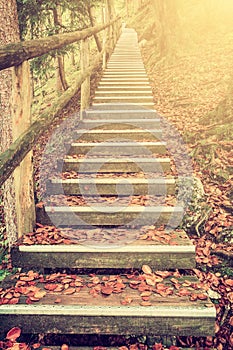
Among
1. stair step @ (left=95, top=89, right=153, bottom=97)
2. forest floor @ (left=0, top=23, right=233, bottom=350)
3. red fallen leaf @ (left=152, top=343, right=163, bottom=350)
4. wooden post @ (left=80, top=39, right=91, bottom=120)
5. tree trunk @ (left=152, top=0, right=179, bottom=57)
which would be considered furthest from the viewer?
tree trunk @ (left=152, top=0, right=179, bottom=57)

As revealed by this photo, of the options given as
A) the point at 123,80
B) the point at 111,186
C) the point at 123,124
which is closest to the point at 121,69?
the point at 123,80

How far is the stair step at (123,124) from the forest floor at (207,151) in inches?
28.0

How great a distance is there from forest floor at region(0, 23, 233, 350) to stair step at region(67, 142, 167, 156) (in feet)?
2.33

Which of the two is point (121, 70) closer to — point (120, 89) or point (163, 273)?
point (120, 89)

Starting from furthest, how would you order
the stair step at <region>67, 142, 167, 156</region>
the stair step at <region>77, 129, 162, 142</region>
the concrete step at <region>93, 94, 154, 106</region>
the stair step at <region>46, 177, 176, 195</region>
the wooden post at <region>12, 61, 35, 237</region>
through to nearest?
1. the concrete step at <region>93, 94, 154, 106</region>
2. the stair step at <region>77, 129, 162, 142</region>
3. the stair step at <region>67, 142, 167, 156</region>
4. the stair step at <region>46, 177, 176, 195</region>
5. the wooden post at <region>12, 61, 35, 237</region>

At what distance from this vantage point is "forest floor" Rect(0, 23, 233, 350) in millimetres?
3345

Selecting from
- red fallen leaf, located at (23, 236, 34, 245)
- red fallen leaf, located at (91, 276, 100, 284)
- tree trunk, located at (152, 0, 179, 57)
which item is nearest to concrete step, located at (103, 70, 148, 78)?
tree trunk, located at (152, 0, 179, 57)

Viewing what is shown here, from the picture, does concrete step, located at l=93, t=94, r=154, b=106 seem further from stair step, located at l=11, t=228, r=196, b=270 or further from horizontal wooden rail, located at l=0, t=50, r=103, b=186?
stair step, located at l=11, t=228, r=196, b=270

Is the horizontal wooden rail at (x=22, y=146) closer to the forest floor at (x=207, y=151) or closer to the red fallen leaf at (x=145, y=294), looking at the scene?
the red fallen leaf at (x=145, y=294)

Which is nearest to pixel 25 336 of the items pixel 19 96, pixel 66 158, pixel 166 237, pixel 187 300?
pixel 187 300

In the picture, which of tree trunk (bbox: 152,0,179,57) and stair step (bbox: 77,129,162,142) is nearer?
stair step (bbox: 77,129,162,142)

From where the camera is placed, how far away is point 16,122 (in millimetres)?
3021

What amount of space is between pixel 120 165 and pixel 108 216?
1.10 metres

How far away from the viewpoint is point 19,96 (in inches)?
117
